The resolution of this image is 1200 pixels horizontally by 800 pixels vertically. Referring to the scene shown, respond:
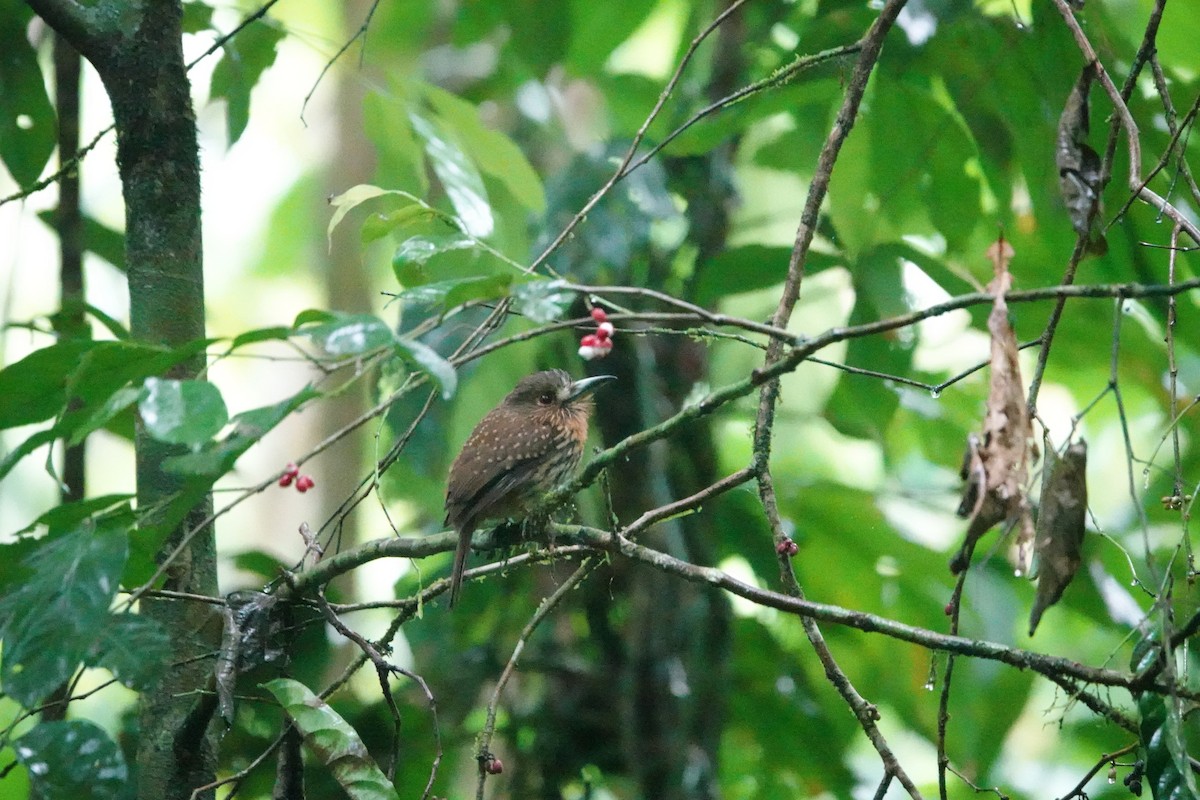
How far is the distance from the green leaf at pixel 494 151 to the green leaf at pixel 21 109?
0.96 metres

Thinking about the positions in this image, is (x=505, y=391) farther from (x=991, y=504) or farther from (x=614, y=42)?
(x=991, y=504)

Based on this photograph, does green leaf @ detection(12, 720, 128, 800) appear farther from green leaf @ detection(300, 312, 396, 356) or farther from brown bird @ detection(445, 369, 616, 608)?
brown bird @ detection(445, 369, 616, 608)

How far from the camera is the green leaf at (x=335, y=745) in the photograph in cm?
200

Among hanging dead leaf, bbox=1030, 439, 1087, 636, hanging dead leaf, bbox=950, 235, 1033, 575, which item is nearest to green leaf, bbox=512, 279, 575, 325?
hanging dead leaf, bbox=950, 235, 1033, 575

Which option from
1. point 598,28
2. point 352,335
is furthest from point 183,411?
point 598,28

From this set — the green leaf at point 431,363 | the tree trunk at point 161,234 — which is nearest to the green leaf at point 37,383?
the tree trunk at point 161,234

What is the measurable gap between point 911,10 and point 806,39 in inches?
12.2

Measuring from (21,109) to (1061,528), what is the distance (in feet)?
8.67

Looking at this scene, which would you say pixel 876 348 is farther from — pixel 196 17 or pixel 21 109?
pixel 21 109

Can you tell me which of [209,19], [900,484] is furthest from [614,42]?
[900,484]

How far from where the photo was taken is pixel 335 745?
6.64 ft

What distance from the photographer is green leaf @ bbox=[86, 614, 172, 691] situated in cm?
149

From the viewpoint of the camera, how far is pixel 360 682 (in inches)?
208

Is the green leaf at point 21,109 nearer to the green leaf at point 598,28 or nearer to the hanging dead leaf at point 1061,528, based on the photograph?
the green leaf at point 598,28
